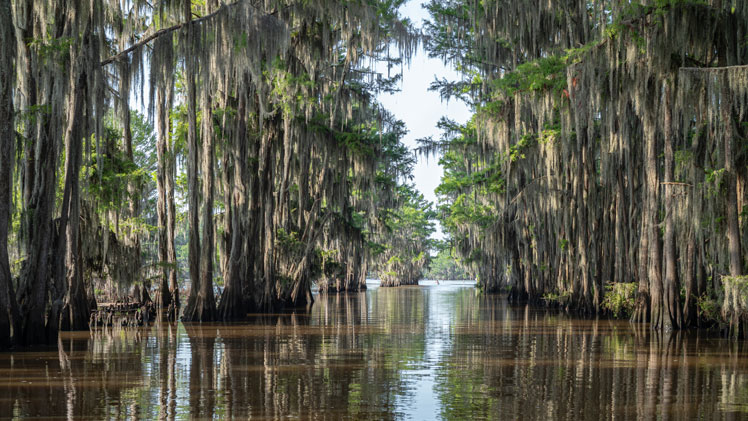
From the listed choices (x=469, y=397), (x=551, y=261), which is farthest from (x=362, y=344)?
(x=551, y=261)

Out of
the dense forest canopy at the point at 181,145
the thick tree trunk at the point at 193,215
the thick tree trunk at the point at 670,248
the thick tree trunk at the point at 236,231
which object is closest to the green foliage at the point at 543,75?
the thick tree trunk at the point at 670,248

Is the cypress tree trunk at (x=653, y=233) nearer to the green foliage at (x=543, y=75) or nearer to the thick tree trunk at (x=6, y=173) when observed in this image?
the green foliage at (x=543, y=75)

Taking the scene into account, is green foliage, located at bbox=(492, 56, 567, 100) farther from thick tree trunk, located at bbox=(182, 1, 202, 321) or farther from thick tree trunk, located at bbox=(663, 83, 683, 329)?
thick tree trunk, located at bbox=(182, 1, 202, 321)

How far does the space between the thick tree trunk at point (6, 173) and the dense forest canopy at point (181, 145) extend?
0.08ft

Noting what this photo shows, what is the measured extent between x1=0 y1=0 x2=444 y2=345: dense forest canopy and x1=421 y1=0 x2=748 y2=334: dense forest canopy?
4.29 m

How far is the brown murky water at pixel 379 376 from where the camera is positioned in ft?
26.1

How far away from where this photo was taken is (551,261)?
31.8 meters

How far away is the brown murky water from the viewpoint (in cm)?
794

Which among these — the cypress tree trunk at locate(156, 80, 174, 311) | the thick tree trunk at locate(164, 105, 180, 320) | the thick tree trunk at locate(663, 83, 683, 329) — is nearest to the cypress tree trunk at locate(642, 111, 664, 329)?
the thick tree trunk at locate(663, 83, 683, 329)

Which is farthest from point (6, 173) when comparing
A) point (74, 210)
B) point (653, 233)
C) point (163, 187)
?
point (163, 187)

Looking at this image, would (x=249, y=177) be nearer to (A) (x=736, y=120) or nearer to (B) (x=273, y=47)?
(B) (x=273, y=47)

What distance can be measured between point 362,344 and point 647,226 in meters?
8.71

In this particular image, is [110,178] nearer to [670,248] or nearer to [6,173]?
[6,173]

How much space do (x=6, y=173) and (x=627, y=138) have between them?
45.1ft
